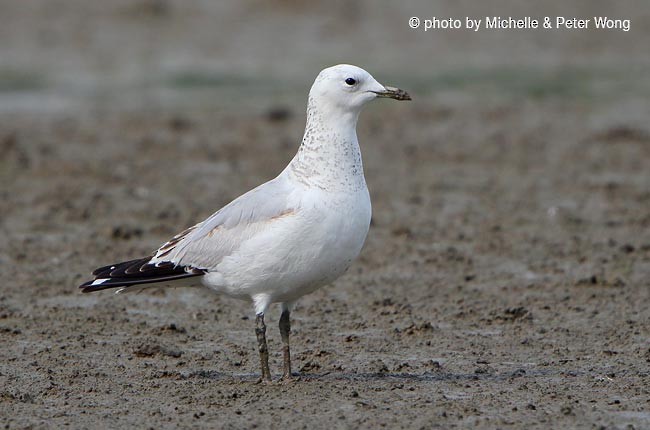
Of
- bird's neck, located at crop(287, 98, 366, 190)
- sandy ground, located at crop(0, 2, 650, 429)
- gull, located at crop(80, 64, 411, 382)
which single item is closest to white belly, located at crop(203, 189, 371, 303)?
gull, located at crop(80, 64, 411, 382)

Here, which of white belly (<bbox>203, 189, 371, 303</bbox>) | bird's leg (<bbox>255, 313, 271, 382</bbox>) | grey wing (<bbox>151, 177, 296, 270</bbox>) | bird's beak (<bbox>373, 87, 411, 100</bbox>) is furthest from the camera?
bird's beak (<bbox>373, 87, 411, 100</bbox>)

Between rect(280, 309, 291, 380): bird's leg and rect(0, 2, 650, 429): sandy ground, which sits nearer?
rect(0, 2, 650, 429): sandy ground

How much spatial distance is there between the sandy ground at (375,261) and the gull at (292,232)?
589 mm

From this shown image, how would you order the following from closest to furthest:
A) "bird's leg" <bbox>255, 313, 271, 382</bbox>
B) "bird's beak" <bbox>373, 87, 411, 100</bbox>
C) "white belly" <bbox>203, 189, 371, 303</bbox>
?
"white belly" <bbox>203, 189, 371, 303</bbox> < "bird's leg" <bbox>255, 313, 271, 382</bbox> < "bird's beak" <bbox>373, 87, 411, 100</bbox>

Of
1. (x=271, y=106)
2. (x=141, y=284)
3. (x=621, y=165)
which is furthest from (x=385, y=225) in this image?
(x=271, y=106)

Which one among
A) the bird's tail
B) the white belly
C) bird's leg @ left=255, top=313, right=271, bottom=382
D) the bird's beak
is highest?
the bird's beak

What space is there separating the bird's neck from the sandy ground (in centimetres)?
119

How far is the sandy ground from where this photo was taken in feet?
21.2

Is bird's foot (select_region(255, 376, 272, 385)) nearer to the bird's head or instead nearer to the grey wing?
the grey wing

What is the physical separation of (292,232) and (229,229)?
0.54 m

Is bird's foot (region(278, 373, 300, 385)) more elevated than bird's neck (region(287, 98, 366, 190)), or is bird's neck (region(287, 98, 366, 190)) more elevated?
bird's neck (region(287, 98, 366, 190))

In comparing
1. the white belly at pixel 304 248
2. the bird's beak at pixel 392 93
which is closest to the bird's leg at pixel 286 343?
the white belly at pixel 304 248

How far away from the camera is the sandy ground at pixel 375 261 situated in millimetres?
6465

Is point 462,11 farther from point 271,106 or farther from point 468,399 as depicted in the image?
point 468,399
